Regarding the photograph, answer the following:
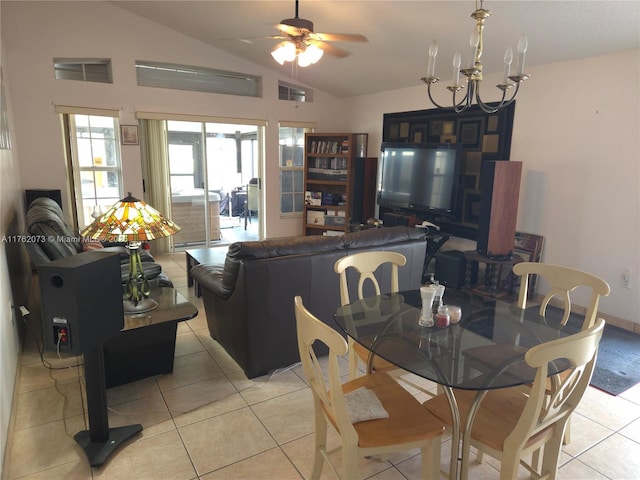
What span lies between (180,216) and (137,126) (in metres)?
1.39

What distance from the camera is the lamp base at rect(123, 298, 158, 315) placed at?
2458 mm

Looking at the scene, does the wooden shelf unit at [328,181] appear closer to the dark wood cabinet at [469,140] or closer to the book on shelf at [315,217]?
the book on shelf at [315,217]

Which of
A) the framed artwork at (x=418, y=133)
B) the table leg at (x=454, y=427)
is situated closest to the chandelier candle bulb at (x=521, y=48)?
the table leg at (x=454, y=427)

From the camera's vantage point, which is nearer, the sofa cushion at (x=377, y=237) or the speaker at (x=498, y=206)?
the sofa cushion at (x=377, y=237)

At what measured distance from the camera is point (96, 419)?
6.53 ft

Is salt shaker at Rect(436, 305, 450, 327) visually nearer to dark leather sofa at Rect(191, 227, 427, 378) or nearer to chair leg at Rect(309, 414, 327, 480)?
chair leg at Rect(309, 414, 327, 480)

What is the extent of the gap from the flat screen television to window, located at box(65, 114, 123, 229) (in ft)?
11.7

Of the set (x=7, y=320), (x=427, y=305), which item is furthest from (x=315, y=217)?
(x=427, y=305)

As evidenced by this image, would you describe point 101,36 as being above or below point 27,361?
above

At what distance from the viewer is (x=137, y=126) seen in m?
5.44

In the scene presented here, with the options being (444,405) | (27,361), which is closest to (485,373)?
(444,405)

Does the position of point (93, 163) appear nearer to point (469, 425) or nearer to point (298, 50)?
point (298, 50)

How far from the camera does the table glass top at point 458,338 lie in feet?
5.07

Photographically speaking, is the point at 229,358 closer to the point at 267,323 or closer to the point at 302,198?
the point at 267,323
